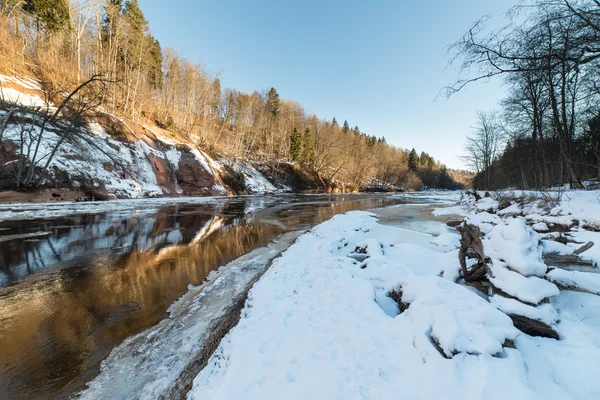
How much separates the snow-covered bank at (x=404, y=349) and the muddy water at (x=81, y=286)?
1773mm

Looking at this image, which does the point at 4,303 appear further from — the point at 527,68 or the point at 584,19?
the point at 584,19

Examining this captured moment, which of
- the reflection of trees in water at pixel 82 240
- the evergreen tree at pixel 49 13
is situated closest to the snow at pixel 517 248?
the reflection of trees in water at pixel 82 240

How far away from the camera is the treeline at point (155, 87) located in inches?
977

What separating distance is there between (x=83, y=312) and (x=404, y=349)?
494 cm

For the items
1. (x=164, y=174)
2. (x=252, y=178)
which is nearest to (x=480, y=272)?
(x=164, y=174)

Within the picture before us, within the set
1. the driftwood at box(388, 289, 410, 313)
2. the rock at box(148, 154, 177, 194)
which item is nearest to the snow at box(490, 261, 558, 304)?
the driftwood at box(388, 289, 410, 313)

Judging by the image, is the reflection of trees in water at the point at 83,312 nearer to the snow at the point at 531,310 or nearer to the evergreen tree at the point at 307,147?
the snow at the point at 531,310

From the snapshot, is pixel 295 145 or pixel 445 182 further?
pixel 445 182

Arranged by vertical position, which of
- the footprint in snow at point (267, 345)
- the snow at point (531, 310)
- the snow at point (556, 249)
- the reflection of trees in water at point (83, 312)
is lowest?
the reflection of trees in water at point (83, 312)

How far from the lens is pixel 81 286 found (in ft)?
16.0

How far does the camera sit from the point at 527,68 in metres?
4.27

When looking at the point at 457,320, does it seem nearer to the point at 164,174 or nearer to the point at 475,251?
the point at 475,251

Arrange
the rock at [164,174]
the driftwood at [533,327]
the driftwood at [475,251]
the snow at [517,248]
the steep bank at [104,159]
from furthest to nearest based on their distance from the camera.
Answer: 1. the rock at [164,174]
2. the steep bank at [104,159]
3. the driftwood at [475,251]
4. the snow at [517,248]
5. the driftwood at [533,327]

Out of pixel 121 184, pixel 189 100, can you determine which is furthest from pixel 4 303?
pixel 189 100
